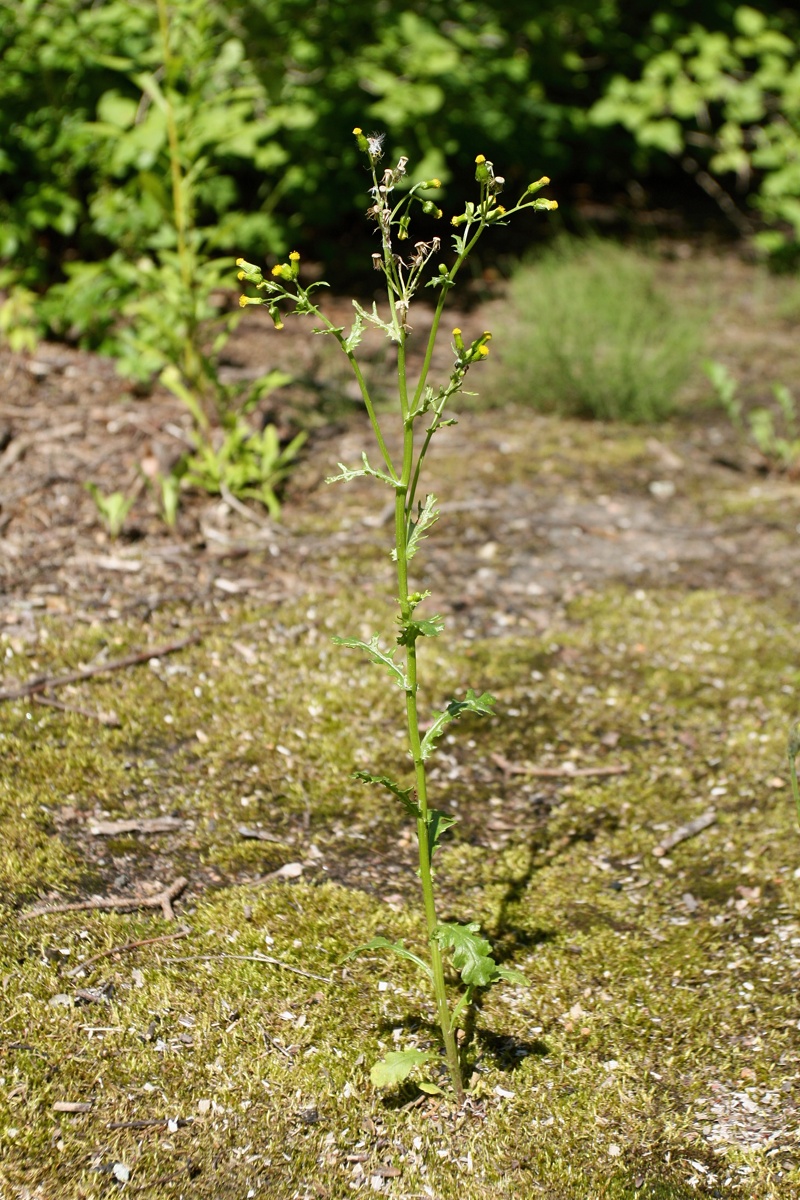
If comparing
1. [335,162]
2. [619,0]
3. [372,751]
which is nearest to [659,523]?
[372,751]

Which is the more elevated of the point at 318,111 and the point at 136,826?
the point at 318,111

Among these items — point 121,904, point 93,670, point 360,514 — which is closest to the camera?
point 121,904

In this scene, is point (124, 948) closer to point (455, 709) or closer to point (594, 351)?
point (455, 709)

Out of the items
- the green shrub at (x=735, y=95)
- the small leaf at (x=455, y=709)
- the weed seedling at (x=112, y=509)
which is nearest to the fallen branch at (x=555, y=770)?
the small leaf at (x=455, y=709)

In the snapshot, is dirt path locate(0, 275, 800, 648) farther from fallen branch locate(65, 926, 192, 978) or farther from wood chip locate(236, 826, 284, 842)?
fallen branch locate(65, 926, 192, 978)

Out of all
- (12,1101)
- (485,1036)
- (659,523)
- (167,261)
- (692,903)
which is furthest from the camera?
(659,523)

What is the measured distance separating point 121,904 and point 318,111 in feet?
14.4

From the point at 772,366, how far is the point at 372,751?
12.4ft

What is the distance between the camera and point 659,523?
4.32m

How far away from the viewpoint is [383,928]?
2.39 m

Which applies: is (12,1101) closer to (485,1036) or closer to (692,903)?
(485,1036)

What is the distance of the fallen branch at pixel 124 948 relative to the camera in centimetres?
219

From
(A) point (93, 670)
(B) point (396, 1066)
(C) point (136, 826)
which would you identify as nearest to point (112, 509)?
(A) point (93, 670)

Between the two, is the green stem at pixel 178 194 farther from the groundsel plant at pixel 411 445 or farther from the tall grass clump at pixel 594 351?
the groundsel plant at pixel 411 445
